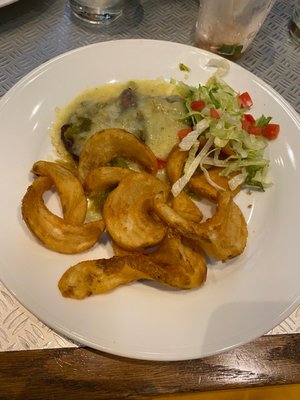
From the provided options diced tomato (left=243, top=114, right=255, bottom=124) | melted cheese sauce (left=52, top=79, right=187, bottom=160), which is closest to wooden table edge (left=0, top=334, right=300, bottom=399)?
melted cheese sauce (left=52, top=79, right=187, bottom=160)

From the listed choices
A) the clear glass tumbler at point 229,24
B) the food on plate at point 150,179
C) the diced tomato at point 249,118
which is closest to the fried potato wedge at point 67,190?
the food on plate at point 150,179

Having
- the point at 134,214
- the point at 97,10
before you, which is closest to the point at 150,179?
the point at 134,214

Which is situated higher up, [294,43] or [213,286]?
[294,43]

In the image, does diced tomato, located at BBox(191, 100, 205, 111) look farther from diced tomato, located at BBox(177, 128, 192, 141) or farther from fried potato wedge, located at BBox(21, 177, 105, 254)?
fried potato wedge, located at BBox(21, 177, 105, 254)

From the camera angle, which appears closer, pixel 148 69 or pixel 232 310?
pixel 232 310

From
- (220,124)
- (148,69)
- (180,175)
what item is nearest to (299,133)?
(220,124)

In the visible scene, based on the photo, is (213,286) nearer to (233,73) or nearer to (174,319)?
(174,319)
